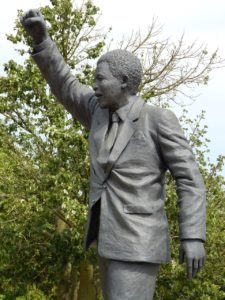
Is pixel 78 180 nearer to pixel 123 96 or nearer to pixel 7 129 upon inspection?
pixel 7 129

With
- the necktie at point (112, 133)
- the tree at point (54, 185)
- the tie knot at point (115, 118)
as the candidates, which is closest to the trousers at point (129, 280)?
the necktie at point (112, 133)

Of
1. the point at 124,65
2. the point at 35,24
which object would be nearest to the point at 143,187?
the point at 124,65

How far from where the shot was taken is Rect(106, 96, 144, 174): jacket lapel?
421 cm

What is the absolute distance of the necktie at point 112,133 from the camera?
4293 mm

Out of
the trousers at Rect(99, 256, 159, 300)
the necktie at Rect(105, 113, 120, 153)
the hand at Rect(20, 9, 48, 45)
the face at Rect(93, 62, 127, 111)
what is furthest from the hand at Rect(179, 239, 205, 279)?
the hand at Rect(20, 9, 48, 45)

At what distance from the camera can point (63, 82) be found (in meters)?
4.84

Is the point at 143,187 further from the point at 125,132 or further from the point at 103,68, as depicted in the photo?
the point at 103,68

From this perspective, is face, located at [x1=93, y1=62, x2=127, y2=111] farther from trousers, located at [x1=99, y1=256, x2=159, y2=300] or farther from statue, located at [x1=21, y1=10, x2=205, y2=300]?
trousers, located at [x1=99, y1=256, x2=159, y2=300]

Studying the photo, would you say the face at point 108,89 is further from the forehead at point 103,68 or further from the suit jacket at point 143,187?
the suit jacket at point 143,187

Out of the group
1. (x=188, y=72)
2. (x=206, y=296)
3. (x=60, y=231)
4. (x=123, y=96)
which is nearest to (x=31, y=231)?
(x=60, y=231)

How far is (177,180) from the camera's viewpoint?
4246 millimetres

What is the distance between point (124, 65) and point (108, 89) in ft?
0.63

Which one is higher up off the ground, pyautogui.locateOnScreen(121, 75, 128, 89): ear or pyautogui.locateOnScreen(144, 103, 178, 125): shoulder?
pyautogui.locateOnScreen(121, 75, 128, 89): ear

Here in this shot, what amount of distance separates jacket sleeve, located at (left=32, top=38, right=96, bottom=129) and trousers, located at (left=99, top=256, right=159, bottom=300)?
1.19 m
